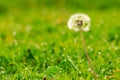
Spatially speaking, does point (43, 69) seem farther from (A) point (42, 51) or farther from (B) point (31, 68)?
(A) point (42, 51)

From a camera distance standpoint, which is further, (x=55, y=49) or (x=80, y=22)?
(x=55, y=49)

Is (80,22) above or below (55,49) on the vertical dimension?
above

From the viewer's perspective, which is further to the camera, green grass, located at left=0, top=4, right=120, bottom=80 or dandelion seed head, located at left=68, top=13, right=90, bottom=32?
green grass, located at left=0, top=4, right=120, bottom=80

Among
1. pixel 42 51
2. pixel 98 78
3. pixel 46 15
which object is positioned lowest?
pixel 98 78

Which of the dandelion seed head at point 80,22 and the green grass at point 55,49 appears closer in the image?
the dandelion seed head at point 80,22

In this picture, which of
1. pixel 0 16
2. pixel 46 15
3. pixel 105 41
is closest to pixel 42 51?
pixel 105 41

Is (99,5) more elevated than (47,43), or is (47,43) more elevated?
(99,5)

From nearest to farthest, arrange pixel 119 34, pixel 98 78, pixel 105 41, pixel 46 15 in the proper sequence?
pixel 98 78, pixel 105 41, pixel 119 34, pixel 46 15

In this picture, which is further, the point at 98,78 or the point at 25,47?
the point at 25,47
